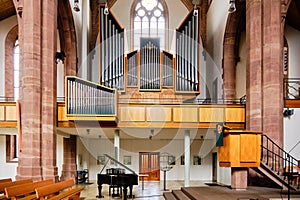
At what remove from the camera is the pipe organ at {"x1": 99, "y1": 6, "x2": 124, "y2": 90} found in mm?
15734

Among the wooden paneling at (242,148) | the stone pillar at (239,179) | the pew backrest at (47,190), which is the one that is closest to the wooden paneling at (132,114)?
the wooden paneling at (242,148)

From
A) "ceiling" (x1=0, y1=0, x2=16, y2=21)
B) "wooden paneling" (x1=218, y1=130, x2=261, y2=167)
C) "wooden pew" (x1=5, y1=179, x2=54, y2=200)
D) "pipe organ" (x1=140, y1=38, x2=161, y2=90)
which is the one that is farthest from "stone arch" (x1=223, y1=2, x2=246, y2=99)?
"wooden pew" (x1=5, y1=179, x2=54, y2=200)

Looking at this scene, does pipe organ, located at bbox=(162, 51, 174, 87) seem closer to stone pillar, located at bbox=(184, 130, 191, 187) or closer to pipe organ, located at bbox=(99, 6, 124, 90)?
pipe organ, located at bbox=(99, 6, 124, 90)

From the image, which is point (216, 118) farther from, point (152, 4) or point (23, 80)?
point (152, 4)

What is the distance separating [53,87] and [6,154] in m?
7.06

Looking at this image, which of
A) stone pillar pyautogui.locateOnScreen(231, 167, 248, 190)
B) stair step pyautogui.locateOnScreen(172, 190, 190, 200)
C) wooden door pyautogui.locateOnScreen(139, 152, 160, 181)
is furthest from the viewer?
wooden door pyautogui.locateOnScreen(139, 152, 160, 181)

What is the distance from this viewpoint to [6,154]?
16344 mm

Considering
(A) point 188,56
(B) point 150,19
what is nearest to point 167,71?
(A) point 188,56

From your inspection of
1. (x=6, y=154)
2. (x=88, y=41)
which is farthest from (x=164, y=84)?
(x=6, y=154)

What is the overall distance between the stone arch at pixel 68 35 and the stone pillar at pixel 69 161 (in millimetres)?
3290

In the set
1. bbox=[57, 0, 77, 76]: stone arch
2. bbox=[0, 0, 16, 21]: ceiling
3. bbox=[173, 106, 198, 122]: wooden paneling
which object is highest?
bbox=[0, 0, 16, 21]: ceiling

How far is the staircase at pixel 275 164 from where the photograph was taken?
9266 millimetres

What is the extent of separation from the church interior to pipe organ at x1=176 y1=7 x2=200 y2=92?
0.05 meters

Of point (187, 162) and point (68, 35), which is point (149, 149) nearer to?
point (187, 162)
